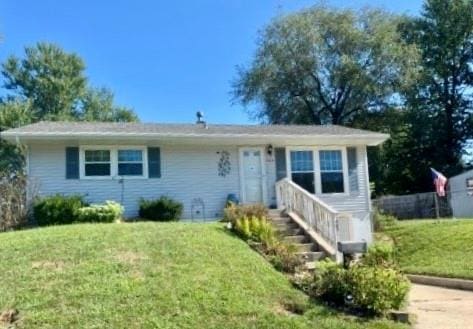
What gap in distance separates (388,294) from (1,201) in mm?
11227

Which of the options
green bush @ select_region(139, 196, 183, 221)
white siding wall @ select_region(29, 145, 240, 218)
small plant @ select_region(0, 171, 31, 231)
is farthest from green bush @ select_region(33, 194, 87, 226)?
green bush @ select_region(139, 196, 183, 221)

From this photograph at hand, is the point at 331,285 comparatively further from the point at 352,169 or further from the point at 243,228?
the point at 352,169

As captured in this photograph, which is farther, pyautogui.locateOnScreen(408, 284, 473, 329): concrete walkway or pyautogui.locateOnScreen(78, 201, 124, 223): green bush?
pyautogui.locateOnScreen(78, 201, 124, 223): green bush

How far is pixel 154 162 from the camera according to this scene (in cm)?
1697

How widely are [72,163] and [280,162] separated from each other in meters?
6.76

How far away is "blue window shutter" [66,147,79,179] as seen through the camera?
16.1m

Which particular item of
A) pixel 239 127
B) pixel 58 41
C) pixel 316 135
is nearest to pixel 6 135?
pixel 239 127

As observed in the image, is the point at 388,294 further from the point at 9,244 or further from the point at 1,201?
the point at 1,201

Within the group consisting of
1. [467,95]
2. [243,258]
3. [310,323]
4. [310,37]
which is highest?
[310,37]

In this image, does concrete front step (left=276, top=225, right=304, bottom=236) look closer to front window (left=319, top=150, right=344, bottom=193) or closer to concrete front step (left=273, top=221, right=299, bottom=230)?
concrete front step (left=273, top=221, right=299, bottom=230)

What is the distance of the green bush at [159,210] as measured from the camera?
1598 cm

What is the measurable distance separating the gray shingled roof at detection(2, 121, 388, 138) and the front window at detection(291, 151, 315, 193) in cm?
75

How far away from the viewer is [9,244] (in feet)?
33.0

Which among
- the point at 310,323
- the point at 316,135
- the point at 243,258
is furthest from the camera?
the point at 316,135
